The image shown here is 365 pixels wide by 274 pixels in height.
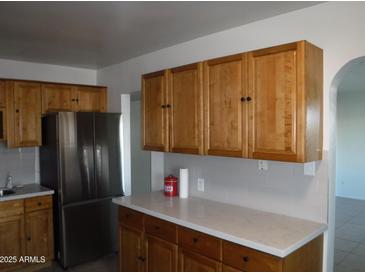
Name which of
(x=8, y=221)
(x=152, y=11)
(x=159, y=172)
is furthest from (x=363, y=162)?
(x=8, y=221)

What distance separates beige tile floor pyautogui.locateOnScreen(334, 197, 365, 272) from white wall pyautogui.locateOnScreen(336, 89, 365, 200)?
0.68 meters

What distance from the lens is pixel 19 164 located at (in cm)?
386

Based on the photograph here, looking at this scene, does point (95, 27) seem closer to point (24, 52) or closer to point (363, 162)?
point (24, 52)

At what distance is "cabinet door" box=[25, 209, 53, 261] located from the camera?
11.1ft

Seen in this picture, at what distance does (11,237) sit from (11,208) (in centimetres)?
32

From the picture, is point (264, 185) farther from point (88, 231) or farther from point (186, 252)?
point (88, 231)

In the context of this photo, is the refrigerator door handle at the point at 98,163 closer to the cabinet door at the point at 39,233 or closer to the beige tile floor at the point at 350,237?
the cabinet door at the point at 39,233

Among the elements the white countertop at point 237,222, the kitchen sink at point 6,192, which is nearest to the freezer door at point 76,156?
the kitchen sink at point 6,192

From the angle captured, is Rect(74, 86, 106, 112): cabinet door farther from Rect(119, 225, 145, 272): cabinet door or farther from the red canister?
Rect(119, 225, 145, 272): cabinet door

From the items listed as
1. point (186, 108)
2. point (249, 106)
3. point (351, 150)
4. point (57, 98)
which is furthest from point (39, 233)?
point (351, 150)

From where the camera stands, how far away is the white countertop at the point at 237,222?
1823 millimetres

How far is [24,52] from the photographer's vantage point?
134 inches

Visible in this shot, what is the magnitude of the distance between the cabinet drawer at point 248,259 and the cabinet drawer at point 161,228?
0.51 m

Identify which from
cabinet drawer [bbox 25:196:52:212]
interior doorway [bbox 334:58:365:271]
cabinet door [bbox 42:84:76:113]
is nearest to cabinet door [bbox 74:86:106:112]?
cabinet door [bbox 42:84:76:113]
